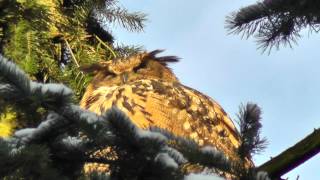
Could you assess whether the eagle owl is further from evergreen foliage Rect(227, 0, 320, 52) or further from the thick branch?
the thick branch

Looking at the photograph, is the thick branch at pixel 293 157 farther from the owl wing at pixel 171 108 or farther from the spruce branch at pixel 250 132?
the owl wing at pixel 171 108

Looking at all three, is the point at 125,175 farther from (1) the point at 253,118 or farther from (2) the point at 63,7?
(2) the point at 63,7

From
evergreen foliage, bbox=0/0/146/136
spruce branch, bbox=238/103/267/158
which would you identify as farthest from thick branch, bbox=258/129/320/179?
evergreen foliage, bbox=0/0/146/136

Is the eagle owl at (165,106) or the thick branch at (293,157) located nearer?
the thick branch at (293,157)

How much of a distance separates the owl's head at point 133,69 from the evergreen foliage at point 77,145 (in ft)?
9.26

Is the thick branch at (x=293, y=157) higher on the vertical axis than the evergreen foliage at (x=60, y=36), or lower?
lower

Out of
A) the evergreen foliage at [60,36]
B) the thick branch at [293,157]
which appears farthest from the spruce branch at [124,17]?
the thick branch at [293,157]

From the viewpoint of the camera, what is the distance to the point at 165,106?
4.11 m

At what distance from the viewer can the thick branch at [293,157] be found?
1.91m

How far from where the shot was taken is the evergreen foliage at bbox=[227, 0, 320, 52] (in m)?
2.74

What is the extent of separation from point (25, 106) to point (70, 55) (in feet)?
12.4

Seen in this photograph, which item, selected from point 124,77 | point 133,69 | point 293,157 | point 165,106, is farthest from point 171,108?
point 293,157

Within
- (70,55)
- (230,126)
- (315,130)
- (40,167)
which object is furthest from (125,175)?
(70,55)

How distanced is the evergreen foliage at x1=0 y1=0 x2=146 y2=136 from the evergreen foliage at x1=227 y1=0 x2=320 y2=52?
1.68 meters
